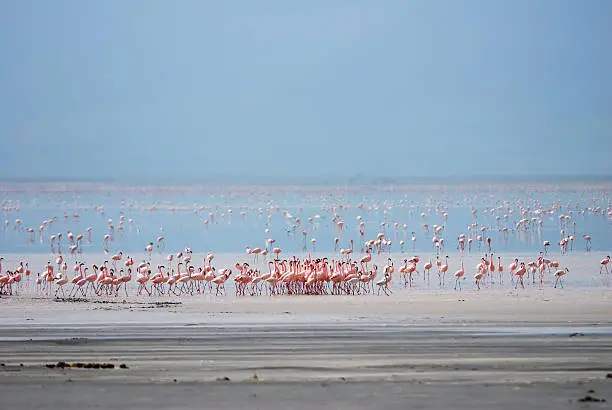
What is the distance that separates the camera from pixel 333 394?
9430 millimetres

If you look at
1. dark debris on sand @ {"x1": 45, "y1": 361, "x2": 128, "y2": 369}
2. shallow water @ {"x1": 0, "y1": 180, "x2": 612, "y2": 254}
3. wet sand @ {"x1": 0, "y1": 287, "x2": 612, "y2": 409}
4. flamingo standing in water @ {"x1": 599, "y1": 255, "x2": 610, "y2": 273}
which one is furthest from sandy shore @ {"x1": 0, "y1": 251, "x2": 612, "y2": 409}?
shallow water @ {"x1": 0, "y1": 180, "x2": 612, "y2": 254}

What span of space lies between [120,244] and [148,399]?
2417 centimetres

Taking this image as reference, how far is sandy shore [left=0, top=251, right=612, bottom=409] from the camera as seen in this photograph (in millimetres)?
9383

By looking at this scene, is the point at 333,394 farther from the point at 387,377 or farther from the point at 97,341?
the point at 97,341

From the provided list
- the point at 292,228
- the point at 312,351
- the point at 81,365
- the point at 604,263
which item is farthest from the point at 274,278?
the point at 292,228

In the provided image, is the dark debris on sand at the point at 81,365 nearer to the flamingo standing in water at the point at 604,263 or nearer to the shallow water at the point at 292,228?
the flamingo standing in water at the point at 604,263

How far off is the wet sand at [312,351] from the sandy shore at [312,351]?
0.05 ft

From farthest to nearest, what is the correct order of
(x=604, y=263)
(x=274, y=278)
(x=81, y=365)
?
(x=604, y=263)
(x=274, y=278)
(x=81, y=365)

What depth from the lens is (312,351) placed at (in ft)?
39.2

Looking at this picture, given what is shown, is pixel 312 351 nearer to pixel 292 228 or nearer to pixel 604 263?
pixel 604 263

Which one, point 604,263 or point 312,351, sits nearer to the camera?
point 312,351

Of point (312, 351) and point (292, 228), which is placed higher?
point (312, 351)

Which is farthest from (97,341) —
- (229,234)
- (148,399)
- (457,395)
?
(229,234)

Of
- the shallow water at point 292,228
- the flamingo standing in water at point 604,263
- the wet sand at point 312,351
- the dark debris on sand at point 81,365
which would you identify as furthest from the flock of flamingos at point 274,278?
the dark debris on sand at point 81,365
